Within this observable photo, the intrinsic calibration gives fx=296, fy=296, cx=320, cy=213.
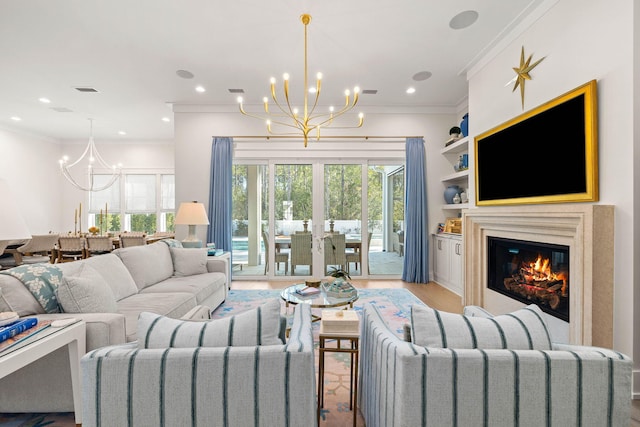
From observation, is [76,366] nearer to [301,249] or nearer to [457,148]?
[301,249]

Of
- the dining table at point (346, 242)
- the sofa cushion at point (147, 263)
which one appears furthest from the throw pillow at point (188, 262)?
the dining table at point (346, 242)

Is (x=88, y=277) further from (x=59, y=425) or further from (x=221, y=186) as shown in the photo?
(x=221, y=186)

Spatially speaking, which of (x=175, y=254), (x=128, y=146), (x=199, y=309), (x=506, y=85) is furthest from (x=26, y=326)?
(x=128, y=146)

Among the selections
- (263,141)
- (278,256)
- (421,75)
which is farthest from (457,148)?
(278,256)

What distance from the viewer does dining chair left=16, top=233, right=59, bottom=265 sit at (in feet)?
16.5

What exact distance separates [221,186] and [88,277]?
9.95 feet

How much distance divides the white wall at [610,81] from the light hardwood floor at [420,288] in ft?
6.24

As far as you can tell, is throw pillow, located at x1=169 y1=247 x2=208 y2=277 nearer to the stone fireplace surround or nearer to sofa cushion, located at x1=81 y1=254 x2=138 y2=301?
sofa cushion, located at x1=81 y1=254 x2=138 y2=301

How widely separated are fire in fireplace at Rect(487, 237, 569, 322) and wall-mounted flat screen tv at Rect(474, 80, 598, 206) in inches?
18.0

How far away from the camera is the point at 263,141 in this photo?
511 cm

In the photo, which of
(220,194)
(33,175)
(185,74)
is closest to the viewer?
(185,74)

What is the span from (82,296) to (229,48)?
9.36 feet

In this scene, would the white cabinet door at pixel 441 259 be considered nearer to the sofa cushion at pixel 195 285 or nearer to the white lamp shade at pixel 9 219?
the sofa cushion at pixel 195 285

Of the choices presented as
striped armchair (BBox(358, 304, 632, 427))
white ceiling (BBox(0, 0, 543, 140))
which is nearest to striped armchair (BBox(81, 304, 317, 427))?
striped armchair (BBox(358, 304, 632, 427))
